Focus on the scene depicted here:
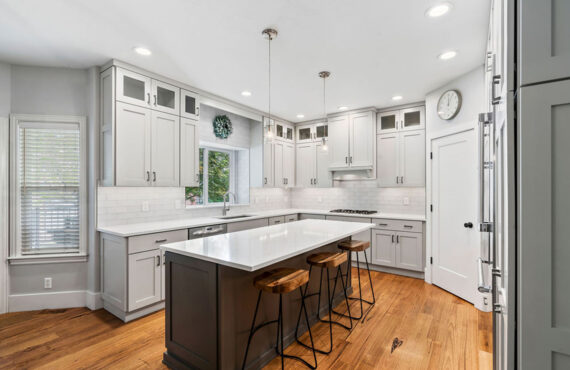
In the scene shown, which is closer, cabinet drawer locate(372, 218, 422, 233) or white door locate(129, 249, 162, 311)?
white door locate(129, 249, 162, 311)

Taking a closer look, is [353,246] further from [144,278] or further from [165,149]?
[165,149]

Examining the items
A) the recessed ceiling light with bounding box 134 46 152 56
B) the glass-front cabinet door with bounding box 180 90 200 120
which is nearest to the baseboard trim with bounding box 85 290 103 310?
the glass-front cabinet door with bounding box 180 90 200 120

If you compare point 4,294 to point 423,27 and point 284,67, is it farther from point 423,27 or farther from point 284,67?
point 423,27

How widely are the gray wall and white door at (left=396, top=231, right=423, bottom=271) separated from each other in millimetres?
3996

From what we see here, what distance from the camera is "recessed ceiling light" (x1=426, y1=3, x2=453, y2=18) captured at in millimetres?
2080

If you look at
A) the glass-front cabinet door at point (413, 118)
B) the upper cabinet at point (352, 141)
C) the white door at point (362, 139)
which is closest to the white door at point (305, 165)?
the upper cabinet at point (352, 141)

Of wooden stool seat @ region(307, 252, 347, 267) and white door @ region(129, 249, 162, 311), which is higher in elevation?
wooden stool seat @ region(307, 252, 347, 267)

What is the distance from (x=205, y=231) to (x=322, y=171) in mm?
2681

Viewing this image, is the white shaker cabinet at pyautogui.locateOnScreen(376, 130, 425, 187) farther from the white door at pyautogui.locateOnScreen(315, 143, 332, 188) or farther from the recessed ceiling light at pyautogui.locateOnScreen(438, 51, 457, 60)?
the recessed ceiling light at pyautogui.locateOnScreen(438, 51, 457, 60)

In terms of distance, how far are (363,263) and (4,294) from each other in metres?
4.63

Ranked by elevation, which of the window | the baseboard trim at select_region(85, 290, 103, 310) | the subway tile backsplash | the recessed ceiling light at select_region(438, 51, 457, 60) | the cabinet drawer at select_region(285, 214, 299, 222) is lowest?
the baseboard trim at select_region(85, 290, 103, 310)

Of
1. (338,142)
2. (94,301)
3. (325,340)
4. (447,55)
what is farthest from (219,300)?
(338,142)

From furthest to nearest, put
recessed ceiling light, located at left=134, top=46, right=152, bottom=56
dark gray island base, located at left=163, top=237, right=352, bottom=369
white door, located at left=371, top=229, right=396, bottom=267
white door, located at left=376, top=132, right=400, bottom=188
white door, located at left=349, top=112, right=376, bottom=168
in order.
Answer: white door, located at left=349, top=112, right=376, bottom=168
white door, located at left=376, top=132, right=400, bottom=188
white door, located at left=371, top=229, right=396, bottom=267
recessed ceiling light, located at left=134, top=46, right=152, bottom=56
dark gray island base, located at left=163, top=237, right=352, bottom=369

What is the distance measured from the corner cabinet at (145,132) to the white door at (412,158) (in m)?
3.17
